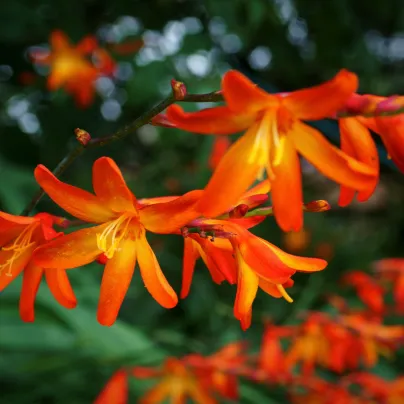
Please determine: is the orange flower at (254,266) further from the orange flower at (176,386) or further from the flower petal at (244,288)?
the orange flower at (176,386)

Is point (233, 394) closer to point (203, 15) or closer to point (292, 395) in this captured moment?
point (292, 395)

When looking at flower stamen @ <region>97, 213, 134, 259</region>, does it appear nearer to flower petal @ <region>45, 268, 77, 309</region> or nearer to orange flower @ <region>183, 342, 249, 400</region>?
flower petal @ <region>45, 268, 77, 309</region>

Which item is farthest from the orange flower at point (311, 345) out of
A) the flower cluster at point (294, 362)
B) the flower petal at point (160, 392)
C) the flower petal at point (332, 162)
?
the flower petal at point (332, 162)

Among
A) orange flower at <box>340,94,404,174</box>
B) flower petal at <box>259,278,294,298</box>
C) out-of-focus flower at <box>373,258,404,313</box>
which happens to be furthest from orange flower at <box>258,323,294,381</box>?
orange flower at <box>340,94,404,174</box>

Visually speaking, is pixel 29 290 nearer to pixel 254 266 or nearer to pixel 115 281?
pixel 115 281

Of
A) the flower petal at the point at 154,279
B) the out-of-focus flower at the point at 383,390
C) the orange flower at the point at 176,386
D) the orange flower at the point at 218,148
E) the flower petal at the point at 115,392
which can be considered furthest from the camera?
the orange flower at the point at 218,148

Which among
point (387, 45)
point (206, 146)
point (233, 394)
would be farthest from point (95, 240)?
point (387, 45)

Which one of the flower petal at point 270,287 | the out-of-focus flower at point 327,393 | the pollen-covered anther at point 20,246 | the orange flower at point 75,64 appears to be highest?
the pollen-covered anther at point 20,246
